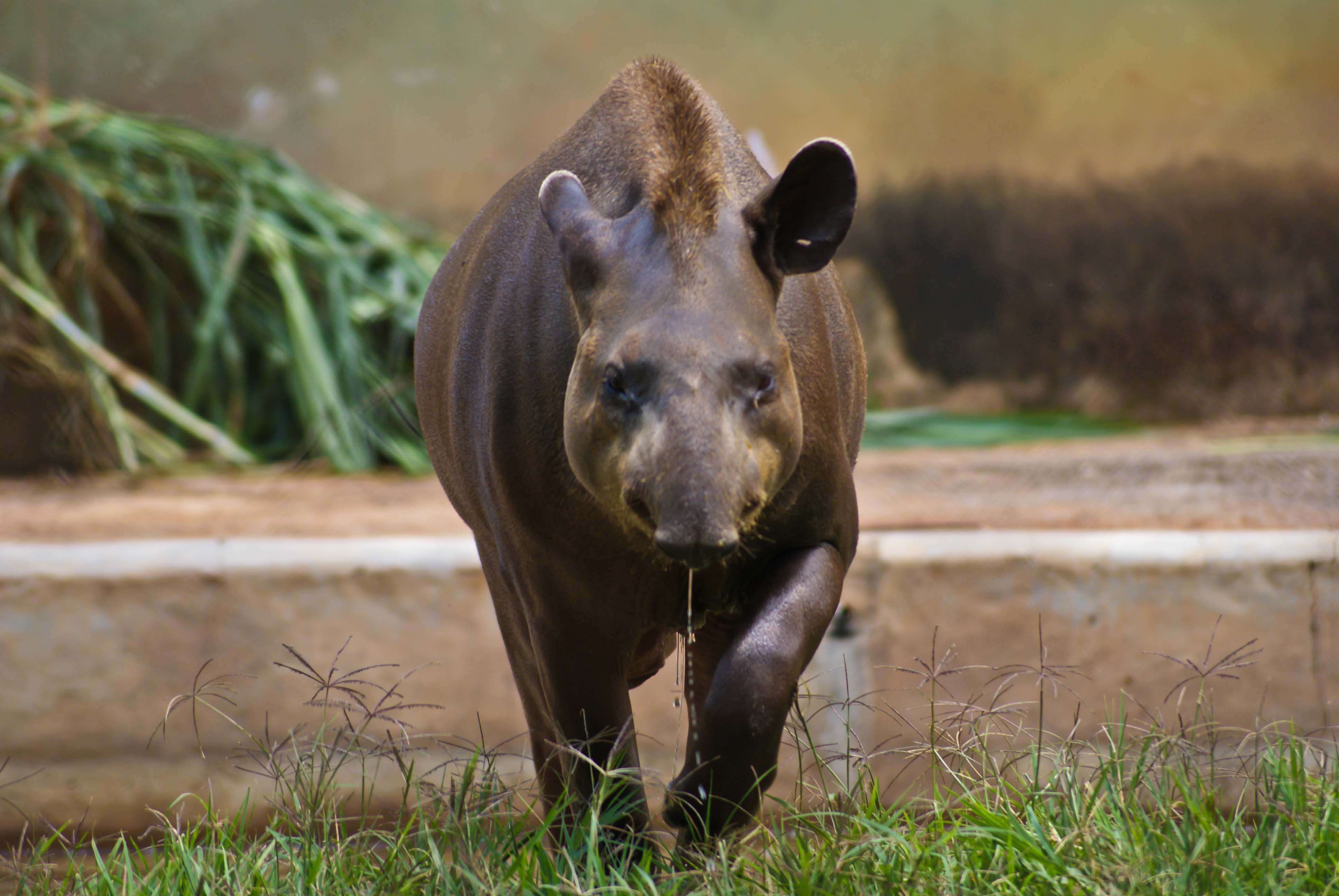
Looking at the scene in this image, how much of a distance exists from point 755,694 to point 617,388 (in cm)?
58

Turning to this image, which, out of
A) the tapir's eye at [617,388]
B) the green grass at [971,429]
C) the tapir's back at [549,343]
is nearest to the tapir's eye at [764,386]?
Answer: the tapir's eye at [617,388]

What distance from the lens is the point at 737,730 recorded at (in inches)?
90.0

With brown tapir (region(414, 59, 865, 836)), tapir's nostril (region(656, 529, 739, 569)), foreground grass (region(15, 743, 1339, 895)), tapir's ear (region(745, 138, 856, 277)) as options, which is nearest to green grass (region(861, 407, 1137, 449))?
foreground grass (region(15, 743, 1339, 895))

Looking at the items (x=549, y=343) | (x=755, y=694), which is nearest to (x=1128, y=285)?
(x=549, y=343)

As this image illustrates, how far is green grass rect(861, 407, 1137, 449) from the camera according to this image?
7.58 metres

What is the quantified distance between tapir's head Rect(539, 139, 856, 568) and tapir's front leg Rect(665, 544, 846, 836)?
0.27m

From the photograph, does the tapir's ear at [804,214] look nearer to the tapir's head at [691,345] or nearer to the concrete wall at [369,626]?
the tapir's head at [691,345]

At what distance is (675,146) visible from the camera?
2.43 meters

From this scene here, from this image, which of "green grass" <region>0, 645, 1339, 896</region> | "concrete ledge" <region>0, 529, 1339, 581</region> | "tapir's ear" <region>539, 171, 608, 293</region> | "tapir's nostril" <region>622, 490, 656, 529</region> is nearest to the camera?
"tapir's nostril" <region>622, 490, 656, 529</region>

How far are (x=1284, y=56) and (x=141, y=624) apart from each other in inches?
277

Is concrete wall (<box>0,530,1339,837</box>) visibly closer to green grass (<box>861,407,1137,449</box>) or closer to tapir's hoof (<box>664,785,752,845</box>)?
green grass (<box>861,407,1137,449</box>)

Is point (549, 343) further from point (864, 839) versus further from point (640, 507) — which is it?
point (864, 839)

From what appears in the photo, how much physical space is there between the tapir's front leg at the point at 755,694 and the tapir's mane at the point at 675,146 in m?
0.62

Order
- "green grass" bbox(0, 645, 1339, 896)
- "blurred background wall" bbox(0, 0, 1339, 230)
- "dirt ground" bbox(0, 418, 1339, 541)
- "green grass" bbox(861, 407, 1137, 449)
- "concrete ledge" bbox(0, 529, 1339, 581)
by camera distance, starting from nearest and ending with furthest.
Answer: "green grass" bbox(0, 645, 1339, 896) → "concrete ledge" bbox(0, 529, 1339, 581) → "dirt ground" bbox(0, 418, 1339, 541) → "green grass" bbox(861, 407, 1137, 449) → "blurred background wall" bbox(0, 0, 1339, 230)
